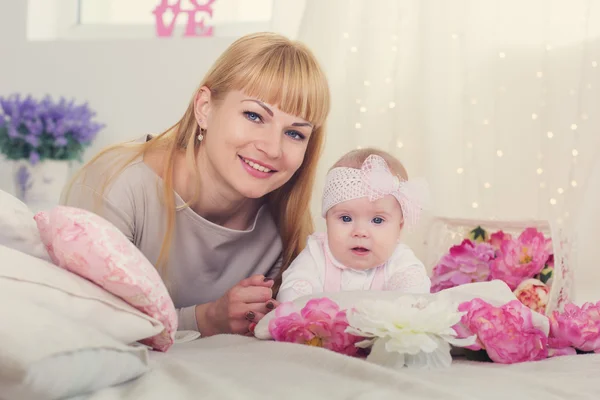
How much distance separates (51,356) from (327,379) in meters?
0.32

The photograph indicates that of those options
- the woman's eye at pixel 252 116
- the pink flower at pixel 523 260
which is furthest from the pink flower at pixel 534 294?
the woman's eye at pixel 252 116

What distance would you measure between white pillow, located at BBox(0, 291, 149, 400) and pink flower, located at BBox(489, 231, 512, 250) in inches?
57.3

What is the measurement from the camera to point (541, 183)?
96.9 inches

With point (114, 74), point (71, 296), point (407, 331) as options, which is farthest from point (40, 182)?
point (407, 331)

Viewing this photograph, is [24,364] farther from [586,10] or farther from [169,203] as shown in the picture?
[586,10]

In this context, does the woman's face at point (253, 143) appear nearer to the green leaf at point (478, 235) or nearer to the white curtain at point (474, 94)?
the green leaf at point (478, 235)

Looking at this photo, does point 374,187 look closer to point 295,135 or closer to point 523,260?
point 295,135

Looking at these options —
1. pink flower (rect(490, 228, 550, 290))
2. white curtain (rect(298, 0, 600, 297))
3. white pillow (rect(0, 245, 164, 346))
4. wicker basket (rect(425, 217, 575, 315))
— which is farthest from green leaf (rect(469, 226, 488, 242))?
white pillow (rect(0, 245, 164, 346))

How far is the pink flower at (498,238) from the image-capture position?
208cm

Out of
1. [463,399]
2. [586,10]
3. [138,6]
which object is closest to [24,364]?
[463,399]

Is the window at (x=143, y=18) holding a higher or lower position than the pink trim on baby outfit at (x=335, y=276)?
higher

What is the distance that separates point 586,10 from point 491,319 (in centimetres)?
166

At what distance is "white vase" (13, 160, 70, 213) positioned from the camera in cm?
263

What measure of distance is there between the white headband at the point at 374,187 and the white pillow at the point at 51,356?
30.0 inches
